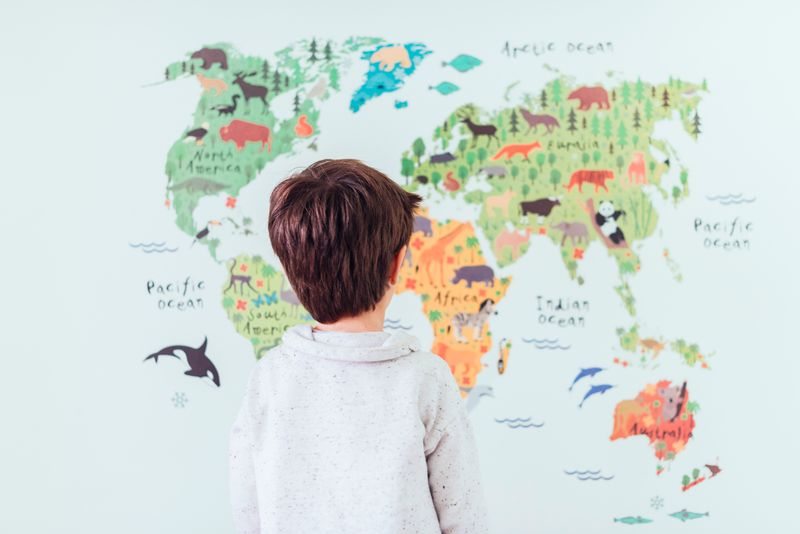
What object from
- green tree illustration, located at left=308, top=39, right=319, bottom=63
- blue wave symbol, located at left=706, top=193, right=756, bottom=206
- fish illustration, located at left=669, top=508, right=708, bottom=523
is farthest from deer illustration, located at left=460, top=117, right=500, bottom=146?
fish illustration, located at left=669, top=508, right=708, bottom=523

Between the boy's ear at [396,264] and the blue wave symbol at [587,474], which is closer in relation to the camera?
the boy's ear at [396,264]

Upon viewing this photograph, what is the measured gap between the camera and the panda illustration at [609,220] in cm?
154

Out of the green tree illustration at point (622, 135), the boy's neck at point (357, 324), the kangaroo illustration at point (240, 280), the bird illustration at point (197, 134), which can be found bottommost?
the boy's neck at point (357, 324)

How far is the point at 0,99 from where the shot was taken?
1523 mm

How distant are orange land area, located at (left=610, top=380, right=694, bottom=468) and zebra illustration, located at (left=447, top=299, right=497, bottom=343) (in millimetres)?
341

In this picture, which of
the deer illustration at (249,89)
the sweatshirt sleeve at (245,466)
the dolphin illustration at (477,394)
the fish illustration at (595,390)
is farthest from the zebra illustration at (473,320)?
the sweatshirt sleeve at (245,466)

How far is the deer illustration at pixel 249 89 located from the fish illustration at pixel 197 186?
191mm

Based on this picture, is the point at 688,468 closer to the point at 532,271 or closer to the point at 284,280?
the point at 532,271

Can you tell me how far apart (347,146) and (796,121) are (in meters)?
0.98

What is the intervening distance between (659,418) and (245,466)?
1.00m

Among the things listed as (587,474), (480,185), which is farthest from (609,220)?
(587,474)

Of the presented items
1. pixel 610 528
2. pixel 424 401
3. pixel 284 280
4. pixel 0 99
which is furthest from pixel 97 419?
pixel 610 528

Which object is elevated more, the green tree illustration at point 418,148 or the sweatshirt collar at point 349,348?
the green tree illustration at point 418,148

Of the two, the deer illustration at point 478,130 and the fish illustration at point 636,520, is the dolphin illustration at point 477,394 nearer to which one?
the fish illustration at point 636,520
